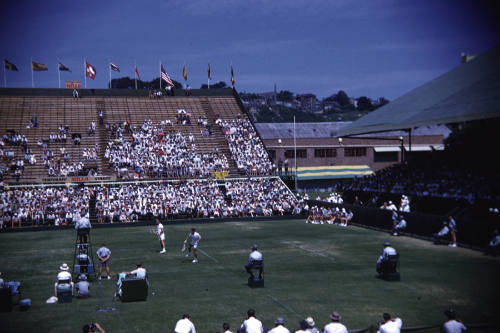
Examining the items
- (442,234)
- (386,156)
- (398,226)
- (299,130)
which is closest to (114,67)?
(299,130)

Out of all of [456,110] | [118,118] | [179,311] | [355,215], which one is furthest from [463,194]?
[118,118]

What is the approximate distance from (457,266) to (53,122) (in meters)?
47.1

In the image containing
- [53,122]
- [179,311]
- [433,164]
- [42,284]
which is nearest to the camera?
[179,311]

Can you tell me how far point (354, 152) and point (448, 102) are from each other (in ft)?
136

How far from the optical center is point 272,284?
19.7 m

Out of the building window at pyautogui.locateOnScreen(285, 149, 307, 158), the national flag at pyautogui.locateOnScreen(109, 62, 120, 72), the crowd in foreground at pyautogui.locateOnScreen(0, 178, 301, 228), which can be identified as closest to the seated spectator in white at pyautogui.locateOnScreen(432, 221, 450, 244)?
the crowd in foreground at pyautogui.locateOnScreen(0, 178, 301, 228)

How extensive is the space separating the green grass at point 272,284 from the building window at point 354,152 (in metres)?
44.7

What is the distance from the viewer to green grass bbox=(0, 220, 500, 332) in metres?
15.2

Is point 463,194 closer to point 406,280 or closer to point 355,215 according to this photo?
point 355,215

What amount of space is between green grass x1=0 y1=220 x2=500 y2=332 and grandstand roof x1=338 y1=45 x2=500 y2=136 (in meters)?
8.99

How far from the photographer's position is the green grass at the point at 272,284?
1525 cm

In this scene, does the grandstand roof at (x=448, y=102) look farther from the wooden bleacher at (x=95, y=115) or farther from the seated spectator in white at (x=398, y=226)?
the wooden bleacher at (x=95, y=115)

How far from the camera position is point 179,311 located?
16.1 m

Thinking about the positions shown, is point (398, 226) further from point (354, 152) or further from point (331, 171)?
point (354, 152)
